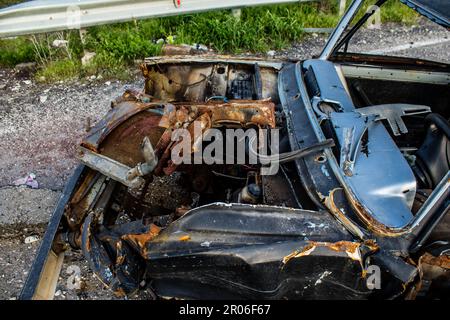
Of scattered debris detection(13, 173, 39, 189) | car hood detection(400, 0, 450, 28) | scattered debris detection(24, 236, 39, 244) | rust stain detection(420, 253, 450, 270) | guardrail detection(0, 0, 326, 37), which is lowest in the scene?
scattered debris detection(24, 236, 39, 244)

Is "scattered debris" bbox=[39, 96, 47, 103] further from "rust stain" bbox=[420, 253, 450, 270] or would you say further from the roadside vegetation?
"rust stain" bbox=[420, 253, 450, 270]

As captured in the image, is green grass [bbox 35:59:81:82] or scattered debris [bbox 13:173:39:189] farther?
green grass [bbox 35:59:81:82]

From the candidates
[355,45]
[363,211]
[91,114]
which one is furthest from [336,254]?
[355,45]

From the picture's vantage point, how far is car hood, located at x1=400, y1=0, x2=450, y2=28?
10.2ft

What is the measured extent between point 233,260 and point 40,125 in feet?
10.4

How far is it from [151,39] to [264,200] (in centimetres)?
376

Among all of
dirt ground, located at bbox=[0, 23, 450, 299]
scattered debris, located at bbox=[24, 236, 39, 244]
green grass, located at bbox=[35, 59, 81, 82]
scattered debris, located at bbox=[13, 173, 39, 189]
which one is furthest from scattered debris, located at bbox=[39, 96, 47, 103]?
scattered debris, located at bbox=[24, 236, 39, 244]

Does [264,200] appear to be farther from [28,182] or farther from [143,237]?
[28,182]

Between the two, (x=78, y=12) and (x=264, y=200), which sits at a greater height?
(x=78, y=12)

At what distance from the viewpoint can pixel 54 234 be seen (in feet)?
8.84

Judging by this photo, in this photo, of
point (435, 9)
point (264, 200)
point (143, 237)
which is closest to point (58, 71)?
point (143, 237)

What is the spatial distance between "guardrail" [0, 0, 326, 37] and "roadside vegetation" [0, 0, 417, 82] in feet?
0.94

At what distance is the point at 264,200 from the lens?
275 centimetres
